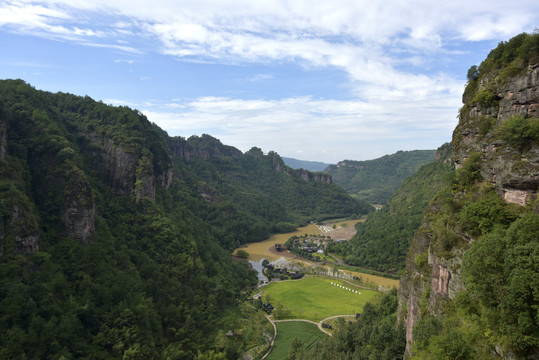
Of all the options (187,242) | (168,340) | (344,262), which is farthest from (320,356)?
(344,262)

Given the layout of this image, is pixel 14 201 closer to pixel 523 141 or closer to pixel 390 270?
pixel 523 141

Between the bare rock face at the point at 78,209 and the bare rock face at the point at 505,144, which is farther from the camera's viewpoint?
the bare rock face at the point at 78,209

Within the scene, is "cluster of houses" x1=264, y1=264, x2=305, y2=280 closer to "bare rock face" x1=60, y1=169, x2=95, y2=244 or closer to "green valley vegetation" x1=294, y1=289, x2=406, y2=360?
"green valley vegetation" x1=294, y1=289, x2=406, y2=360

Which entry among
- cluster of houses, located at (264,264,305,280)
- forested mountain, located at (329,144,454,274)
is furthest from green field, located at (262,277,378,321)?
forested mountain, located at (329,144,454,274)

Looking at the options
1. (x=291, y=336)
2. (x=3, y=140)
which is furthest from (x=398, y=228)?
(x=3, y=140)

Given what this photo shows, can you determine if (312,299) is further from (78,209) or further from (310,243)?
(78,209)

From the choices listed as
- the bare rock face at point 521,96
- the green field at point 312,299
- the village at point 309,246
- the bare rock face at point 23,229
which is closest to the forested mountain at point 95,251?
the bare rock face at point 23,229

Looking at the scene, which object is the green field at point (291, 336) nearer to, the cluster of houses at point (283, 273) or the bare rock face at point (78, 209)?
the cluster of houses at point (283, 273)
